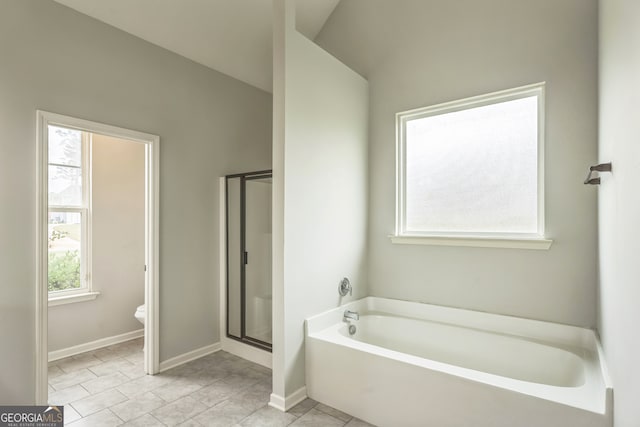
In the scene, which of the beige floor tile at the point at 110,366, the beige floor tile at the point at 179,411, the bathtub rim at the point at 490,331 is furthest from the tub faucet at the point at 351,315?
the beige floor tile at the point at 110,366

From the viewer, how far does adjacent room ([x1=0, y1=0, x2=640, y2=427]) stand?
2088mm

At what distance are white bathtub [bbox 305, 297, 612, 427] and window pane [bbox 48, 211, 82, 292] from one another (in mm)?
2632

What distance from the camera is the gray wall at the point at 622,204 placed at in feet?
3.49

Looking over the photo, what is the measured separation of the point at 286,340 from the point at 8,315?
5.72 ft

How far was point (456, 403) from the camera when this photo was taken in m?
1.84

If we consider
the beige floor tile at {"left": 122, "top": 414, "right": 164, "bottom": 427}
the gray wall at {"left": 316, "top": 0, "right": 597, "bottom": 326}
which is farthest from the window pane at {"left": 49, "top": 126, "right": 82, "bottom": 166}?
the gray wall at {"left": 316, "top": 0, "right": 597, "bottom": 326}

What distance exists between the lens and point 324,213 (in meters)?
2.68

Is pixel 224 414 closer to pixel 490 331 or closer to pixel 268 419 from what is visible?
pixel 268 419

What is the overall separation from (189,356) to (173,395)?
66 centimetres

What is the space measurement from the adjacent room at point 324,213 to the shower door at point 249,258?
22 mm

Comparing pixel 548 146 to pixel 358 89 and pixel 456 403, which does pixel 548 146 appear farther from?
pixel 456 403

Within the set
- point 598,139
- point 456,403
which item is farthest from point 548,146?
point 456,403

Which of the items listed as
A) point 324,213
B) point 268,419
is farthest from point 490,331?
point 268,419

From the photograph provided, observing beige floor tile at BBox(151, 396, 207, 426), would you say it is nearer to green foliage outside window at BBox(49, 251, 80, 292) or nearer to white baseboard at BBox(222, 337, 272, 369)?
white baseboard at BBox(222, 337, 272, 369)
